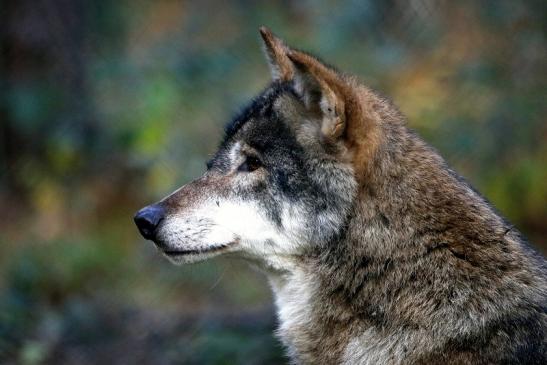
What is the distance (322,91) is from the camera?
361 cm

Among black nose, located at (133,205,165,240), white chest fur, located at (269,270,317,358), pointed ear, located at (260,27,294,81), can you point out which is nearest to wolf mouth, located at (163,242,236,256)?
black nose, located at (133,205,165,240)

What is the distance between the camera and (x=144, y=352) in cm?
619

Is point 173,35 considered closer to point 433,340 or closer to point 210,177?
point 210,177

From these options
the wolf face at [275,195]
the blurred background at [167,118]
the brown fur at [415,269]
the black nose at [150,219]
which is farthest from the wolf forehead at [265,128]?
the blurred background at [167,118]

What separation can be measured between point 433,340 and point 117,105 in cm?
655

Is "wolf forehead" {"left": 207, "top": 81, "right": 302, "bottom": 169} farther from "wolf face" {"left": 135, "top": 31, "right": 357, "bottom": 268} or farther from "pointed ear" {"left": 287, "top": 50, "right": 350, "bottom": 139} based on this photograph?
"pointed ear" {"left": 287, "top": 50, "right": 350, "bottom": 139}

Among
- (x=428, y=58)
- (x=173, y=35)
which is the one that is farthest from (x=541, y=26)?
(x=173, y=35)

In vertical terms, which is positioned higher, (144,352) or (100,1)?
(100,1)

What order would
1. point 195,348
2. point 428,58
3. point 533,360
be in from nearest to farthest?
point 533,360
point 195,348
point 428,58

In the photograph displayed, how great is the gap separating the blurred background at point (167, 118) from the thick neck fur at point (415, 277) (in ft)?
9.44

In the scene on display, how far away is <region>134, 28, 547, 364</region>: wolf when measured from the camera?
3.53 meters

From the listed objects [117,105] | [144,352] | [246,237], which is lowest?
[144,352]

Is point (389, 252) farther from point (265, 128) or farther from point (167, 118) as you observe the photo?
point (167, 118)

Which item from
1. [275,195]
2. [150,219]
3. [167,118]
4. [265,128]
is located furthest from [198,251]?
[167,118]
